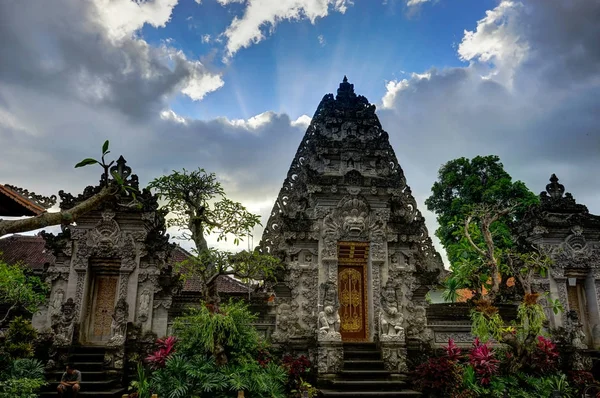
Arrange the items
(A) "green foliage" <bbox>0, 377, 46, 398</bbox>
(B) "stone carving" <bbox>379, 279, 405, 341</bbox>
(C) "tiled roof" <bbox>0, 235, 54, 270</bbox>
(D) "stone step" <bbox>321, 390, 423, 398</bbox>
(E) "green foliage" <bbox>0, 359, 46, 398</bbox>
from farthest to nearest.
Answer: (C) "tiled roof" <bbox>0, 235, 54, 270</bbox> → (B) "stone carving" <bbox>379, 279, 405, 341</bbox> → (D) "stone step" <bbox>321, 390, 423, 398</bbox> → (E) "green foliage" <bbox>0, 359, 46, 398</bbox> → (A) "green foliage" <bbox>0, 377, 46, 398</bbox>

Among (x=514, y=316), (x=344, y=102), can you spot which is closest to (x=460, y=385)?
(x=514, y=316)

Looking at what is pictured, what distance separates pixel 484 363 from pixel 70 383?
364 inches

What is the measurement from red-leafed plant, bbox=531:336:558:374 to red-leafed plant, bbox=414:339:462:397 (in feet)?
6.81

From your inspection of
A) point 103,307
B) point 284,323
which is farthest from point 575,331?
point 103,307

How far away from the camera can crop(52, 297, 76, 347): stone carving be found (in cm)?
1062

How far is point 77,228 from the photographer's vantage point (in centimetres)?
1178

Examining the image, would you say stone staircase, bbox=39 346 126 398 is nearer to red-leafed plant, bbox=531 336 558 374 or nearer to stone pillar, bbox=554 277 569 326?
red-leafed plant, bbox=531 336 558 374

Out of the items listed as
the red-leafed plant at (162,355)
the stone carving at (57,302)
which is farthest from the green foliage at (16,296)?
the red-leafed plant at (162,355)

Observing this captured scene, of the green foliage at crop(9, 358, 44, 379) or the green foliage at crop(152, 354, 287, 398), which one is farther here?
the green foliage at crop(9, 358, 44, 379)

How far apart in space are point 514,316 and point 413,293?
294 cm

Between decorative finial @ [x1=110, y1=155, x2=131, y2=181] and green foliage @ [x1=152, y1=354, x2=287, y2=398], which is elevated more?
Answer: decorative finial @ [x1=110, y1=155, x2=131, y2=181]

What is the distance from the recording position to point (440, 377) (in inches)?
391

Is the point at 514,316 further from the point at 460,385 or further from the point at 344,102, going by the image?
the point at 344,102

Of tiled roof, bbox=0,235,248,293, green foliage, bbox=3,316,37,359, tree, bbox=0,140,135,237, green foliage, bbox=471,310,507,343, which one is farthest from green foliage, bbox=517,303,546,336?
green foliage, bbox=3,316,37,359
